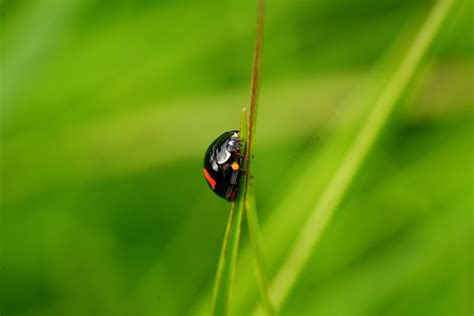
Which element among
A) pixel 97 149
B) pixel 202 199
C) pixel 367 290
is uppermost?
pixel 97 149

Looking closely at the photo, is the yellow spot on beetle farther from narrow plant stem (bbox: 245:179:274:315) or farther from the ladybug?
narrow plant stem (bbox: 245:179:274:315)

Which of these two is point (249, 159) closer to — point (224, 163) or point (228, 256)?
point (228, 256)

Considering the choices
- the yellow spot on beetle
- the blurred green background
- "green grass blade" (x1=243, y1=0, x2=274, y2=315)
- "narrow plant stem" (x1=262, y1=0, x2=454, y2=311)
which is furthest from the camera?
the blurred green background

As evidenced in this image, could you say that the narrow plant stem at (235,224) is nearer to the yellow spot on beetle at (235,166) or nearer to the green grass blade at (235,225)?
the green grass blade at (235,225)

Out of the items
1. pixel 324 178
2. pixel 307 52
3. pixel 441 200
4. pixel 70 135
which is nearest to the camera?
pixel 324 178

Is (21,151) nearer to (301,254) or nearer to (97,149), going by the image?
(97,149)

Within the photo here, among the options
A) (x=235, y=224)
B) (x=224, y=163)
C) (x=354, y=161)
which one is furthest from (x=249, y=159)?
(x=224, y=163)

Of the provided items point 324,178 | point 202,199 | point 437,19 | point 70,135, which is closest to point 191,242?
point 202,199

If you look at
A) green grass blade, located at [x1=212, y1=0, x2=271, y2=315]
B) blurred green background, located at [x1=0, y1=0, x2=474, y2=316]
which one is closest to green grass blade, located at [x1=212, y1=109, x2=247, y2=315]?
green grass blade, located at [x1=212, y1=0, x2=271, y2=315]
